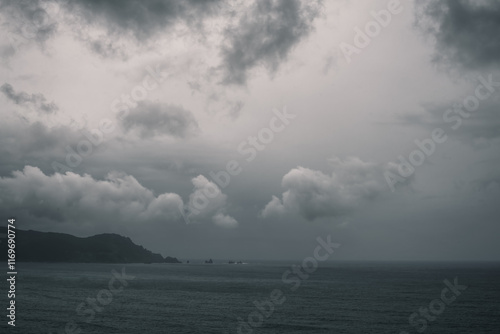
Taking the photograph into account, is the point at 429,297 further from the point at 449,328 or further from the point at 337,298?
the point at 449,328

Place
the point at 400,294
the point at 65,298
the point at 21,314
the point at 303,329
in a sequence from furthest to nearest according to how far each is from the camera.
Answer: the point at 400,294 < the point at 65,298 < the point at 21,314 < the point at 303,329

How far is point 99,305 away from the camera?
89.8m

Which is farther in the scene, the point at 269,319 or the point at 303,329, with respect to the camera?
the point at 269,319

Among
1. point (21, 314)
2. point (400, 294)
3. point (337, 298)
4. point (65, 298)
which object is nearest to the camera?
point (21, 314)

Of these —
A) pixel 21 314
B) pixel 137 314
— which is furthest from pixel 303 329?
pixel 21 314

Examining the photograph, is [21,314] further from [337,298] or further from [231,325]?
[337,298]

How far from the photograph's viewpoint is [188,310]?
85.8m

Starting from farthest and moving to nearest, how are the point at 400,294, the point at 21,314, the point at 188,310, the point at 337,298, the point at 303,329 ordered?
the point at 400,294 < the point at 337,298 < the point at 188,310 < the point at 21,314 < the point at 303,329

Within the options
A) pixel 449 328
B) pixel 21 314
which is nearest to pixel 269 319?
pixel 449 328

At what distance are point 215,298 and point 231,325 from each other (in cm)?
3647

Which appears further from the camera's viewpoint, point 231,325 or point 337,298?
point 337,298

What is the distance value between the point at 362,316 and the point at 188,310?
35.6 metres

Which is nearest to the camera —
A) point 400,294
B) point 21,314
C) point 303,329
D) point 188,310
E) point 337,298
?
point 303,329

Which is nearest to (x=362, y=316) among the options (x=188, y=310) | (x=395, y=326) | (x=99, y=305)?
(x=395, y=326)
